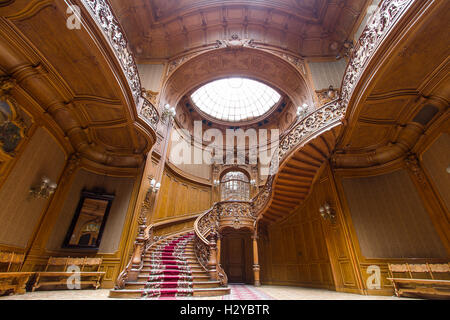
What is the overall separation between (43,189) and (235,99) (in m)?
13.0

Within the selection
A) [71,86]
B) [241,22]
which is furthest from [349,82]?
[241,22]

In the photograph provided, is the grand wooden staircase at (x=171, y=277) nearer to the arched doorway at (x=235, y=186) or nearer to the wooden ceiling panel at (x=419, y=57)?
the arched doorway at (x=235, y=186)

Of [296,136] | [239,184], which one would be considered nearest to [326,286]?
[296,136]

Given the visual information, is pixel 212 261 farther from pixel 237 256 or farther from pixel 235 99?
pixel 235 99

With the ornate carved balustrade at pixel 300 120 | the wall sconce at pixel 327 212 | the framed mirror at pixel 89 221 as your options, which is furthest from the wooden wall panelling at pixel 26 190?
the wall sconce at pixel 327 212

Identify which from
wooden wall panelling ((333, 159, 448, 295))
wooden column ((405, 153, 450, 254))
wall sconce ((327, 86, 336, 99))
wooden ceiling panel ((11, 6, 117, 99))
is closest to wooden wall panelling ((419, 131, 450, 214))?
wooden column ((405, 153, 450, 254))

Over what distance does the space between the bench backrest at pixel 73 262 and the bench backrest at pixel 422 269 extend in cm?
814

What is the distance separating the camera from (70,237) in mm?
5895

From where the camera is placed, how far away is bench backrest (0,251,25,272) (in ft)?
14.1

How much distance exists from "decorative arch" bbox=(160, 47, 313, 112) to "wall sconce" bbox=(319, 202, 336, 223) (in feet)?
16.5

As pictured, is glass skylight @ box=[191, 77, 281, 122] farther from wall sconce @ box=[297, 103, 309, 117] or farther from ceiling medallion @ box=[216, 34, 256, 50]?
wall sconce @ box=[297, 103, 309, 117]

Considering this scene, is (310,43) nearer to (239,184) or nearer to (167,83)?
(167,83)

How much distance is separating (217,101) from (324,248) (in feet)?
38.5

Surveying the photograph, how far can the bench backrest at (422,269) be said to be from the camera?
4.64 m
